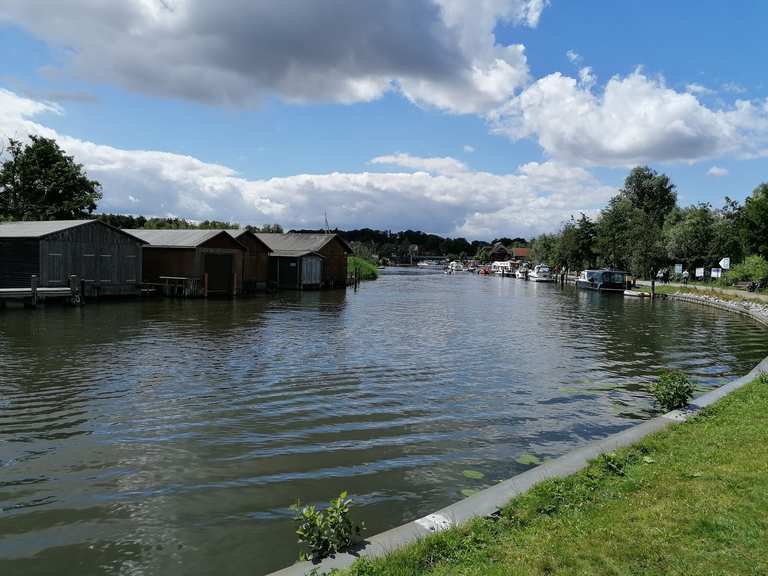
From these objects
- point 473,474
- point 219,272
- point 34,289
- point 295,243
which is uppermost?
point 295,243

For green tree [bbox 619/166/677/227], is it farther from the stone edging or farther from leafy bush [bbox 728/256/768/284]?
the stone edging

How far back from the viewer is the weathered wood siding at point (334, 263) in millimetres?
62438

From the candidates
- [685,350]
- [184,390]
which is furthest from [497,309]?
[184,390]

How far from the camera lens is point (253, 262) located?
2124 inches

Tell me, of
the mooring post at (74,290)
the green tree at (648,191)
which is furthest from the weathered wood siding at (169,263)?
the green tree at (648,191)

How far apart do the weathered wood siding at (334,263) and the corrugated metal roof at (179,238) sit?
50.6ft

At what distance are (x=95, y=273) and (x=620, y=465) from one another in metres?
39.5

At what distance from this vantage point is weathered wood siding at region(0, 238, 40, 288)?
3606 centimetres

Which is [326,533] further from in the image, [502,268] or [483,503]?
[502,268]

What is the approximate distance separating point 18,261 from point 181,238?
12955mm

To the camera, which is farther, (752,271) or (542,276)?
(542,276)

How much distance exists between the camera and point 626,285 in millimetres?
70750

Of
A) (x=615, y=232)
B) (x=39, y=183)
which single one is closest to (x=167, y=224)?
(x=39, y=183)

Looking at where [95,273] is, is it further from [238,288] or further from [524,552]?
[524,552]
